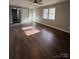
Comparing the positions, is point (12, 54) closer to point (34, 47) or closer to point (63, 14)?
point (34, 47)

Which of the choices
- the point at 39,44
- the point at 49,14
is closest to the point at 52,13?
the point at 49,14

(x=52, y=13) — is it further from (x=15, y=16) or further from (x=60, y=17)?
(x=15, y=16)

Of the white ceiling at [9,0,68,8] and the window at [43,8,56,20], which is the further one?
the window at [43,8,56,20]

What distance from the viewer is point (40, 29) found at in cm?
126

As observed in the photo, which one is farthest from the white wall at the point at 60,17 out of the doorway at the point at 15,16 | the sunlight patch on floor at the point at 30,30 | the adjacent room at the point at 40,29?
the doorway at the point at 15,16

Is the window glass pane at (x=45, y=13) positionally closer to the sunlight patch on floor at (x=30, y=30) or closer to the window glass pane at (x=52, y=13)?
the window glass pane at (x=52, y=13)

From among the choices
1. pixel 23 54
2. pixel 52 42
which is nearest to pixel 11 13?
pixel 23 54

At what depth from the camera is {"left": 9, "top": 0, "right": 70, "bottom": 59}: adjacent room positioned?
112 centimetres

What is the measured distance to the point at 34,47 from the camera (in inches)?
46.1

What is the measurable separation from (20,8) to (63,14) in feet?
1.74

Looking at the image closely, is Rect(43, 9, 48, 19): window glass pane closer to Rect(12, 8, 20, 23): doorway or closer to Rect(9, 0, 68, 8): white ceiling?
Rect(9, 0, 68, 8): white ceiling

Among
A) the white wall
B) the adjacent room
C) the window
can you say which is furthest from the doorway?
the window

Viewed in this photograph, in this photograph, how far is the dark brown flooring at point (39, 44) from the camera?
111 centimetres

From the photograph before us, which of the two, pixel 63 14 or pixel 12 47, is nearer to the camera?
pixel 12 47
